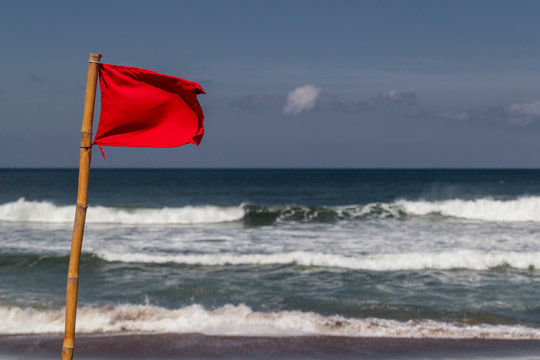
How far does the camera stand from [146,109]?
3865mm

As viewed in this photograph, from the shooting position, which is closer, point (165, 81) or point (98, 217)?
point (165, 81)

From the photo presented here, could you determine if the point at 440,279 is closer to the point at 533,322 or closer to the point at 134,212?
the point at 533,322

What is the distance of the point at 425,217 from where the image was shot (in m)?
27.0

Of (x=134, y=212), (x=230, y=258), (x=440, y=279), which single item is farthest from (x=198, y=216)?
(x=440, y=279)

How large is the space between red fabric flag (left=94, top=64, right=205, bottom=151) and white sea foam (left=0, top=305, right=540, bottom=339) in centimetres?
522

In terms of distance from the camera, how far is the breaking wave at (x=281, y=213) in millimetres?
26750

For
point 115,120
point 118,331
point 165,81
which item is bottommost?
point 118,331

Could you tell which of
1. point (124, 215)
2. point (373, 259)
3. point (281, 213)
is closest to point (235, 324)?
point (373, 259)

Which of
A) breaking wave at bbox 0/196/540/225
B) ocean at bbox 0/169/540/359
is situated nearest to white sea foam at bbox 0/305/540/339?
ocean at bbox 0/169/540/359

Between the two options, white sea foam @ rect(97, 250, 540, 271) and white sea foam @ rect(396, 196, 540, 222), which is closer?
white sea foam @ rect(97, 250, 540, 271)

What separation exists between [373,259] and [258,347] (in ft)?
24.2

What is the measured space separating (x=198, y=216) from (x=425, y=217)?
1101 centimetres

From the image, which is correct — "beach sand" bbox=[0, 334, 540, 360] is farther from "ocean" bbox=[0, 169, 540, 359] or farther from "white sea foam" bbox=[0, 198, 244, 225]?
"white sea foam" bbox=[0, 198, 244, 225]

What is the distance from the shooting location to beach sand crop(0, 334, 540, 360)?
7.40 metres
